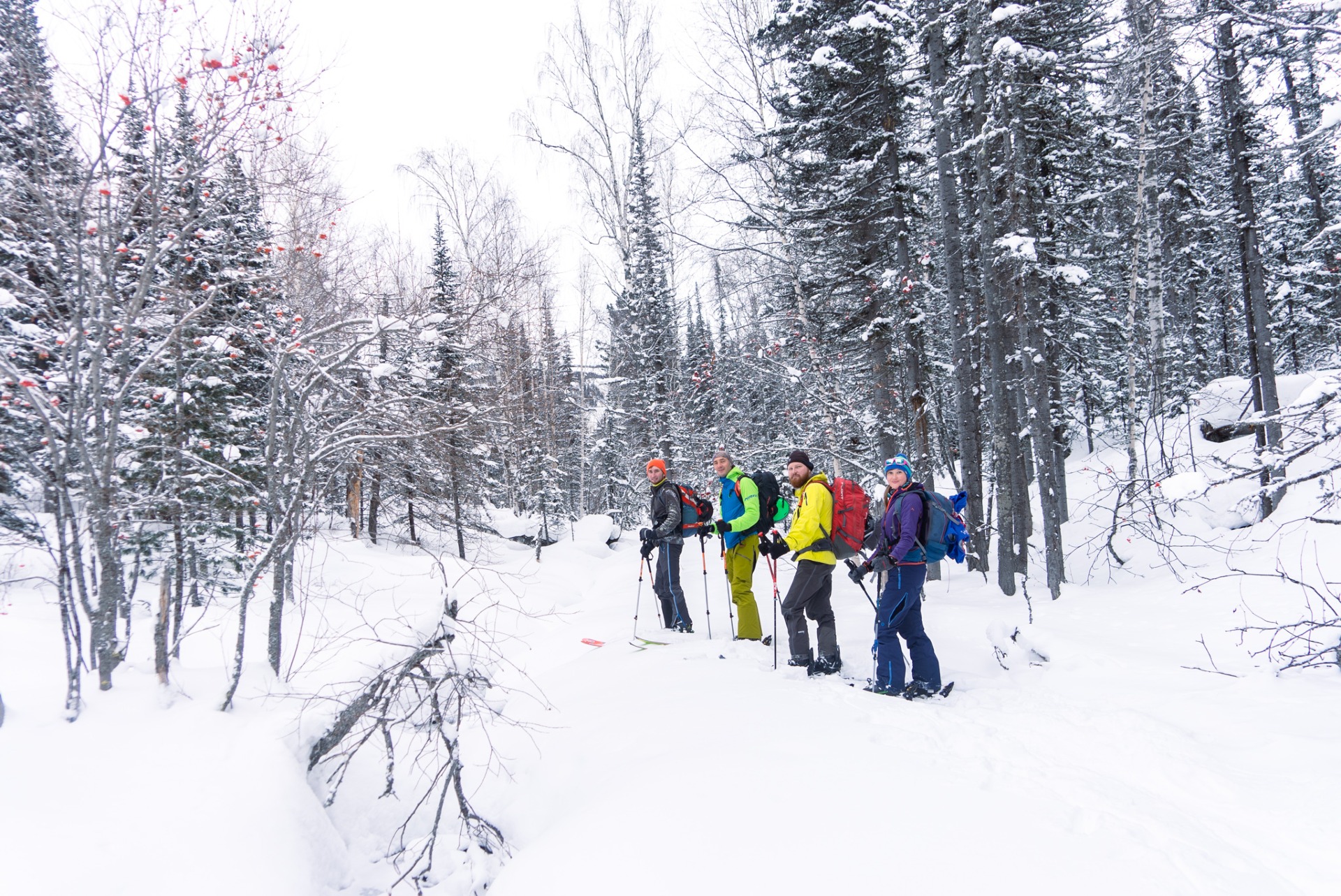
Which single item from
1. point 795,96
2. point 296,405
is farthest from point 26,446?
point 795,96

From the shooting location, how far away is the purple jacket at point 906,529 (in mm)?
5434

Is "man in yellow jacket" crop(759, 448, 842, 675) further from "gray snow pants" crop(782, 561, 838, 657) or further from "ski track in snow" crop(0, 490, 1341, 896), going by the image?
"ski track in snow" crop(0, 490, 1341, 896)

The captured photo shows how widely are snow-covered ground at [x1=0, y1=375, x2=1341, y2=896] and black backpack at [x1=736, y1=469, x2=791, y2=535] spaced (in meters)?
1.40

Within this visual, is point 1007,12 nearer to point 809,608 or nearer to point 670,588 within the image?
point 809,608

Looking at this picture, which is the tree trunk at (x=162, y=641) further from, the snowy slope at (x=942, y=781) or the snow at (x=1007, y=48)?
the snow at (x=1007, y=48)

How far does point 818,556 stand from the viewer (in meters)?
6.03

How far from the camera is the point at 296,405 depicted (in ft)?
17.1

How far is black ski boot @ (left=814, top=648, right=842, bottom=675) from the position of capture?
237 inches

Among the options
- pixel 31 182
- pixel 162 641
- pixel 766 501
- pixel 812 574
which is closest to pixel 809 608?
pixel 812 574

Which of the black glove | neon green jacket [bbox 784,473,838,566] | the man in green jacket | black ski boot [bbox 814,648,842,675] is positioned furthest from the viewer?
the man in green jacket

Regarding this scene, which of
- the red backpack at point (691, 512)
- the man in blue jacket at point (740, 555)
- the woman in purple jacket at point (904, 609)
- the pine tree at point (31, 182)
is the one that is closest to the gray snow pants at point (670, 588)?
the red backpack at point (691, 512)

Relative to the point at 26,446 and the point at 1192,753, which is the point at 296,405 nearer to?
the point at 26,446

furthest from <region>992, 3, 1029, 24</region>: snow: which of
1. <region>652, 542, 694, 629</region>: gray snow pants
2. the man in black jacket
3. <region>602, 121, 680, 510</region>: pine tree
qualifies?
<region>602, 121, 680, 510</region>: pine tree

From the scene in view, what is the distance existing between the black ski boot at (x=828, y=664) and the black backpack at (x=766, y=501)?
1.53 meters
